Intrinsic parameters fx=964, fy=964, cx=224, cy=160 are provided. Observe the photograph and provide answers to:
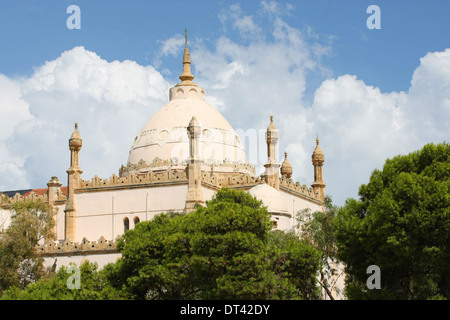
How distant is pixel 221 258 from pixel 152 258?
19.6 feet

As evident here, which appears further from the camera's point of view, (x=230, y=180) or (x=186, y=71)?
(x=186, y=71)

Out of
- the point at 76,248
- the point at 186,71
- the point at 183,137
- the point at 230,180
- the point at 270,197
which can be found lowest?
the point at 76,248

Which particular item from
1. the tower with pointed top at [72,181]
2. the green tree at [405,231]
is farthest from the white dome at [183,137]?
the green tree at [405,231]

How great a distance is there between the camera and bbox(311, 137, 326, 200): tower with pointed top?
7575 centimetres

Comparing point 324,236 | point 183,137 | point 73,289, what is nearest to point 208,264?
point 73,289

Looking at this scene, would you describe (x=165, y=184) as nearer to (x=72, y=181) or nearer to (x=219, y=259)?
(x=72, y=181)

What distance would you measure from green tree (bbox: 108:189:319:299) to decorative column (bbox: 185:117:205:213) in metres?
10.9

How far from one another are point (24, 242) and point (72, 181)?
712 centimetres

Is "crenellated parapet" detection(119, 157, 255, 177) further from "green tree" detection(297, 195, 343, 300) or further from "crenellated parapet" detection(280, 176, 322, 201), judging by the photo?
"green tree" detection(297, 195, 343, 300)

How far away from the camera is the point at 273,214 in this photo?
205ft

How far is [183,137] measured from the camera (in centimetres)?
7119

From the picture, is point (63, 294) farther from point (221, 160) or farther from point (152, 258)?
point (221, 160)

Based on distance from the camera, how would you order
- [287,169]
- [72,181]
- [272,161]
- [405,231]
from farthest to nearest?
[287,169] → [72,181] → [272,161] → [405,231]
